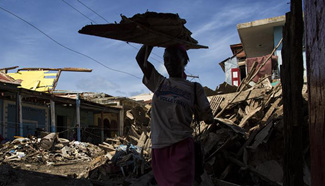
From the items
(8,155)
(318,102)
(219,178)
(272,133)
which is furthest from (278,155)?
(8,155)

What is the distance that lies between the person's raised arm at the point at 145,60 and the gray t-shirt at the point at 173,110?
143mm

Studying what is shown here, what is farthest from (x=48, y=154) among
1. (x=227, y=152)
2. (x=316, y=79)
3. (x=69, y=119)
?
(x=316, y=79)

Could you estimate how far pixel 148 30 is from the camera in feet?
8.35

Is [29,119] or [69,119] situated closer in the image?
[29,119]

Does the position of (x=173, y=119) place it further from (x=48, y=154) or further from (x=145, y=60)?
(x=48, y=154)

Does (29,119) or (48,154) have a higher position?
(29,119)

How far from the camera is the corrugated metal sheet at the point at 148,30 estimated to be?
2.49 metres

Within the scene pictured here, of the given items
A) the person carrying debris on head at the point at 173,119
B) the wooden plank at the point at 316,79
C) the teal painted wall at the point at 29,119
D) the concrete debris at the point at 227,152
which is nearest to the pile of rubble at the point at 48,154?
the concrete debris at the point at 227,152

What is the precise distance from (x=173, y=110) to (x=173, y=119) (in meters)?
0.07

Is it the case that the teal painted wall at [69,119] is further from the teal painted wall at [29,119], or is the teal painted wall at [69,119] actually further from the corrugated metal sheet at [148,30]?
the corrugated metal sheet at [148,30]

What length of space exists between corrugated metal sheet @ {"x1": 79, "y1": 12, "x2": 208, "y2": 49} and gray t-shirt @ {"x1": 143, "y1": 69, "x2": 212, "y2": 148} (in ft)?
1.23

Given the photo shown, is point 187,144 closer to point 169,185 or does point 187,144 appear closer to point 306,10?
point 169,185

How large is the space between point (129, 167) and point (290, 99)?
504 cm

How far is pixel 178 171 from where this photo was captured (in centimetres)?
240
